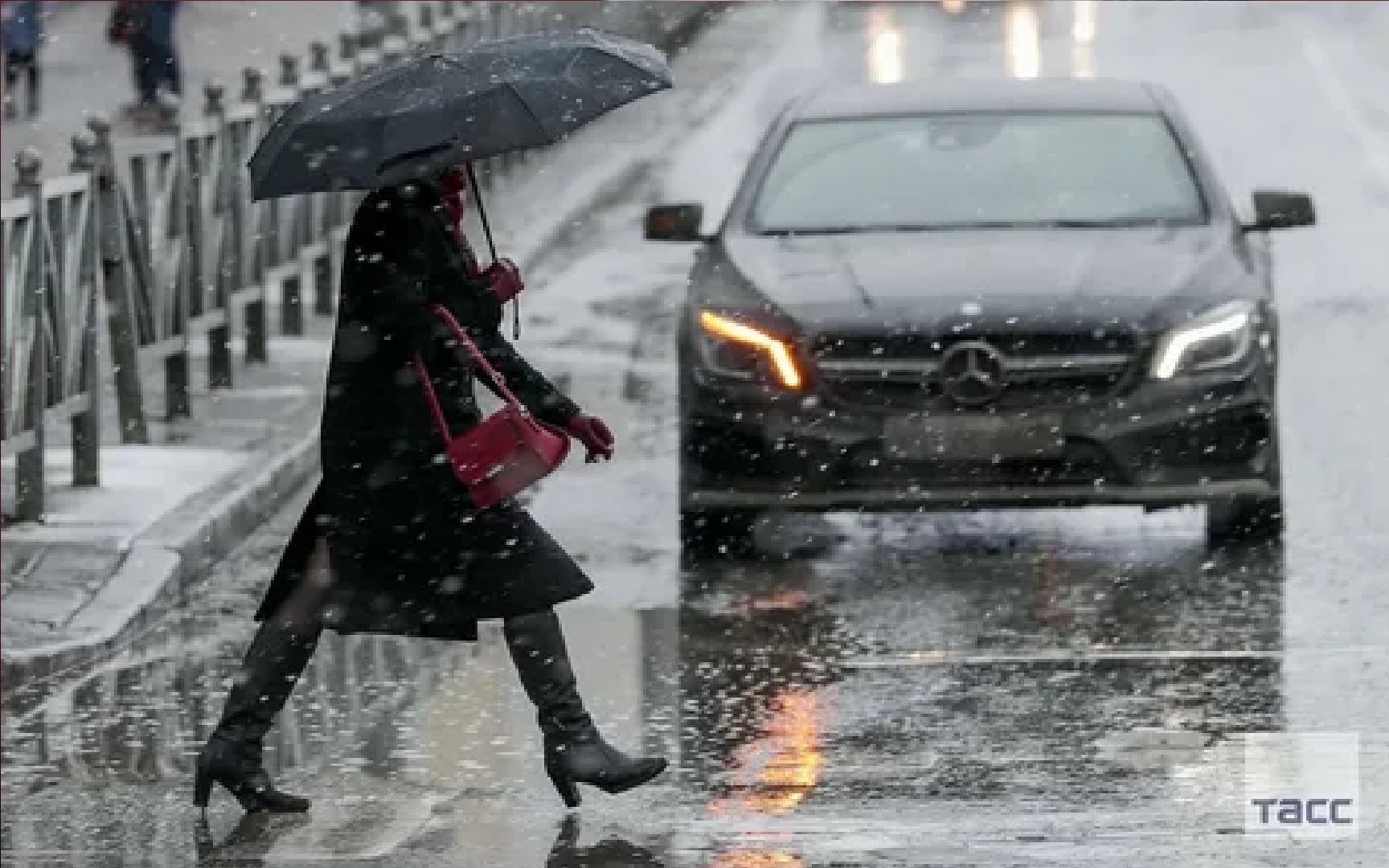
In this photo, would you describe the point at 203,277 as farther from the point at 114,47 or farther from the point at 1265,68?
the point at 114,47

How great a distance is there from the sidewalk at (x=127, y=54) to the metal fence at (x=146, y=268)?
377 inches

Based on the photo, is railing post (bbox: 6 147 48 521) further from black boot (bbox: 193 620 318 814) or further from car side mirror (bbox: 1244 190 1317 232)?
black boot (bbox: 193 620 318 814)

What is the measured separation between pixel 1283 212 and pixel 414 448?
4.89 m

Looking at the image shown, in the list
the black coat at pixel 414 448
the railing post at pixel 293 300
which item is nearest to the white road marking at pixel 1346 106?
the railing post at pixel 293 300

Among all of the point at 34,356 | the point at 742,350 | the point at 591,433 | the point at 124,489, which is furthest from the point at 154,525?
the point at 591,433

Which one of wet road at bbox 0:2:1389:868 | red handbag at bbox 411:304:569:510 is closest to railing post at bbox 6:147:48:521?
wet road at bbox 0:2:1389:868

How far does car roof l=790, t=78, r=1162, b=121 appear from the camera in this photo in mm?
13453

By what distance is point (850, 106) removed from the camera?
44.6 ft

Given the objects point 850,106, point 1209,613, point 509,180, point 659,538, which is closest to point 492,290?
point 1209,613

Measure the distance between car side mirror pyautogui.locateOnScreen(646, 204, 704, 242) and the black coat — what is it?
4451mm

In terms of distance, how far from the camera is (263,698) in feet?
28.0

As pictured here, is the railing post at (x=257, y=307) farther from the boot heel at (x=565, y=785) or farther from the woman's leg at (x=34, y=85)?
the woman's leg at (x=34, y=85)

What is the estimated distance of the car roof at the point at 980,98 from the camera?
1345 cm

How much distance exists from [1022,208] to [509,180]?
549 inches
